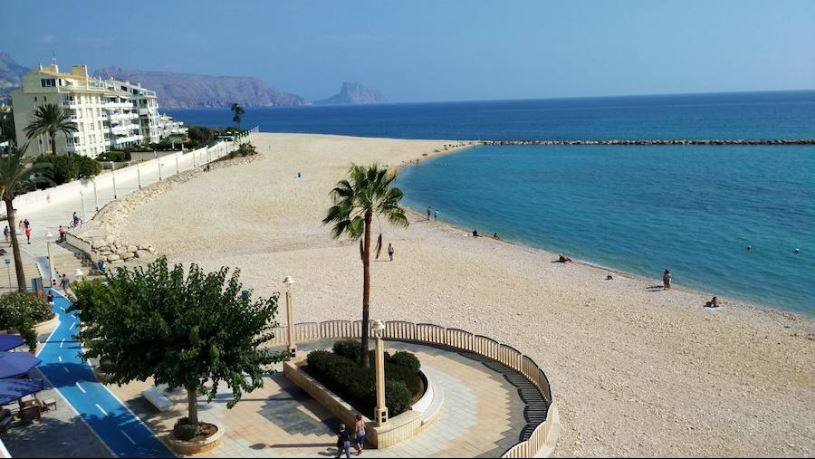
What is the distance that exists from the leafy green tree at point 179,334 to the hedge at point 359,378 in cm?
218

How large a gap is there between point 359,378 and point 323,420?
4.44ft

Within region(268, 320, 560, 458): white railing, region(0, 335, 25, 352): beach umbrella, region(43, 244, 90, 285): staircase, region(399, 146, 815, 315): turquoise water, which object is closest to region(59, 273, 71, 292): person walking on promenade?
region(43, 244, 90, 285): staircase

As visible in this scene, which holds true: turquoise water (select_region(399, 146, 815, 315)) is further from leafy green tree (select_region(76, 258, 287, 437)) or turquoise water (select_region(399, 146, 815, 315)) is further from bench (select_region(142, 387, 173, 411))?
bench (select_region(142, 387, 173, 411))

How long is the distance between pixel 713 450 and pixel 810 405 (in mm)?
5575

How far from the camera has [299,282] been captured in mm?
31203

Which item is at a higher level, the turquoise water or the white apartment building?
the white apartment building

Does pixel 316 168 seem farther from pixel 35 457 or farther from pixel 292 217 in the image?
pixel 35 457

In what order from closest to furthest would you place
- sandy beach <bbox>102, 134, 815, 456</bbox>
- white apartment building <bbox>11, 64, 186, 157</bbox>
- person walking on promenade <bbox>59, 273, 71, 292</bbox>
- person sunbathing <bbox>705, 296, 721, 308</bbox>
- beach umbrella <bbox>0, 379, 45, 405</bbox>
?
beach umbrella <bbox>0, 379, 45, 405</bbox> → sandy beach <bbox>102, 134, 815, 456</bbox> → person walking on promenade <bbox>59, 273, 71, 292</bbox> → person sunbathing <bbox>705, 296, 721, 308</bbox> → white apartment building <bbox>11, 64, 186, 157</bbox>

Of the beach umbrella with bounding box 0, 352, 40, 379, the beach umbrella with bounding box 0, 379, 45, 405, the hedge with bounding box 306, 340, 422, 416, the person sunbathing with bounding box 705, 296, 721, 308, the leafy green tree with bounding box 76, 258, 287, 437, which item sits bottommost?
the person sunbathing with bounding box 705, 296, 721, 308

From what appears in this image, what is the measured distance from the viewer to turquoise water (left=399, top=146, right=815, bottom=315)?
37.8 metres

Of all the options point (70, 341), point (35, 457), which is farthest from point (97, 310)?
point (70, 341)

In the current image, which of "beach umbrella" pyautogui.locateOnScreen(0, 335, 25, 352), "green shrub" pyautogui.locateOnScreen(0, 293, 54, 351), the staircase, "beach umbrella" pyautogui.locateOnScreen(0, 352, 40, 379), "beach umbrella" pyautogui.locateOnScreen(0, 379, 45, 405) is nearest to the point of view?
"beach umbrella" pyautogui.locateOnScreen(0, 379, 45, 405)

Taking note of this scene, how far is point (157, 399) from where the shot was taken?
1636 centimetres

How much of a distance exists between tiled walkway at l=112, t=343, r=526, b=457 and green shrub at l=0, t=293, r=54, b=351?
15.9 feet
